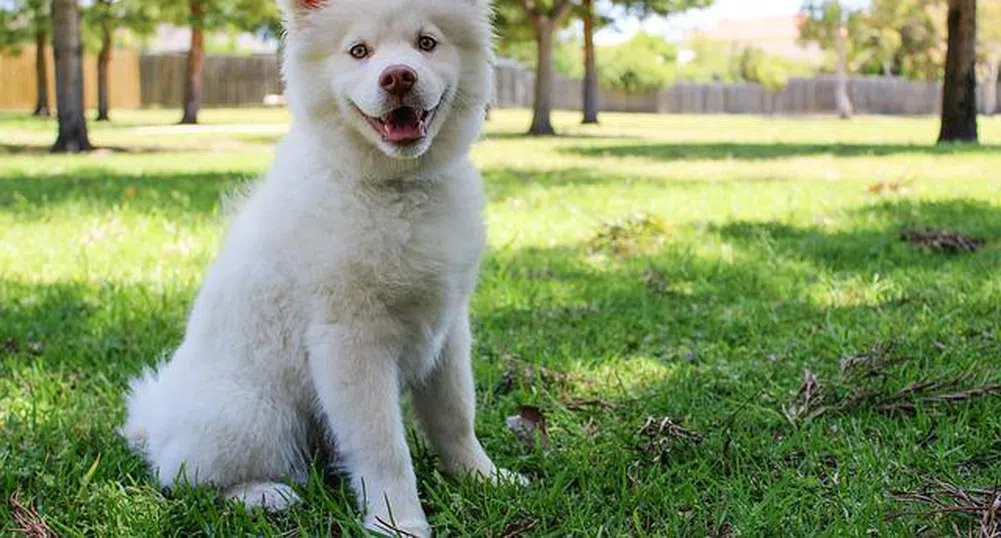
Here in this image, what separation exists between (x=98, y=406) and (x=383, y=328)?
1.47 metres

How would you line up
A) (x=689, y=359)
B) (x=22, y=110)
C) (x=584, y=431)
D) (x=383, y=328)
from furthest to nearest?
(x=22, y=110)
(x=689, y=359)
(x=584, y=431)
(x=383, y=328)

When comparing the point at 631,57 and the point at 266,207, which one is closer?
the point at 266,207

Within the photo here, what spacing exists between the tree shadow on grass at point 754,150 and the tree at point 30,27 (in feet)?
64.7

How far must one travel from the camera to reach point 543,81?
75.8 ft

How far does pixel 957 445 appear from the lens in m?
2.78

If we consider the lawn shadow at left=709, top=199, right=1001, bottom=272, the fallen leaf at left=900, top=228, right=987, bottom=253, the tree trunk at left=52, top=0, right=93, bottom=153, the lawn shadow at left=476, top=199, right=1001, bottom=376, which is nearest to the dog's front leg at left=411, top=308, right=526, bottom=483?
the lawn shadow at left=476, top=199, right=1001, bottom=376

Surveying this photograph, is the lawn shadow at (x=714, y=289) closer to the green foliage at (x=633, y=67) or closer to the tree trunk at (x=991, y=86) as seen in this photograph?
the green foliage at (x=633, y=67)

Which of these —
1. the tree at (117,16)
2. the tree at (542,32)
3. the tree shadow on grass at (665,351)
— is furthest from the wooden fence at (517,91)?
the tree shadow on grass at (665,351)

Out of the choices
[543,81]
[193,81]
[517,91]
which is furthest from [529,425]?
[517,91]

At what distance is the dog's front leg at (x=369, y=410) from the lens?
2.34 meters

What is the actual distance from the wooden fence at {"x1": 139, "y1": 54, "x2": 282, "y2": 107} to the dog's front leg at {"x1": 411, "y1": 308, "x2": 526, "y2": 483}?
40600mm

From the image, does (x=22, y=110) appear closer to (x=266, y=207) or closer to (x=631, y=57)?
(x=631, y=57)

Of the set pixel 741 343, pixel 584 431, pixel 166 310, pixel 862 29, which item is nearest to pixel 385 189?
pixel 584 431

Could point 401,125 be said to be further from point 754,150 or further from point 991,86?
point 991,86
